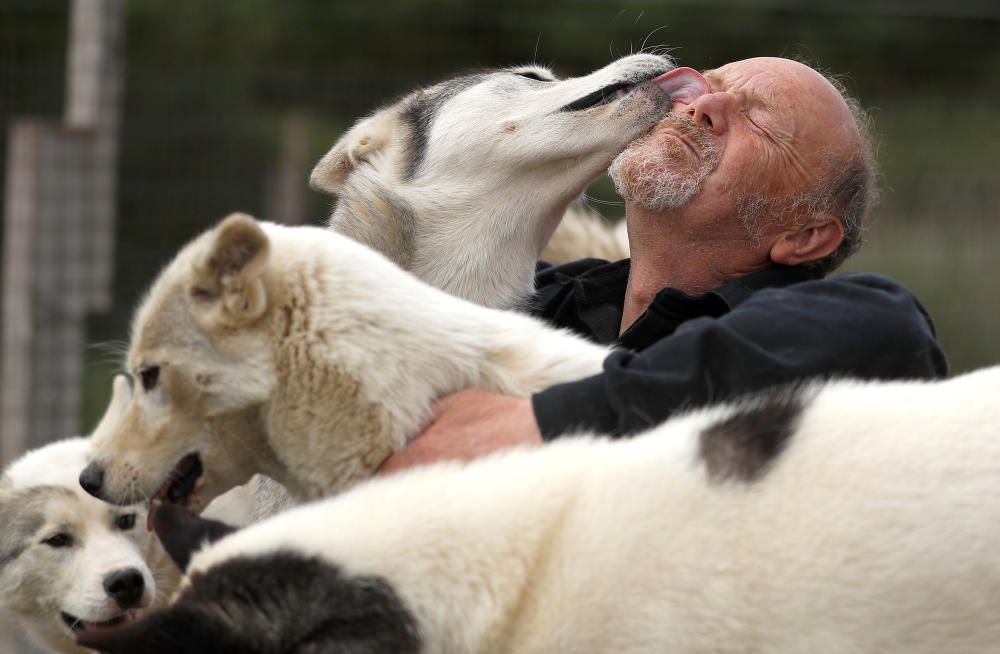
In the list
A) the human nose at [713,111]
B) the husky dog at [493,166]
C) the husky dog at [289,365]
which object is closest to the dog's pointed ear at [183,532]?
the husky dog at [289,365]

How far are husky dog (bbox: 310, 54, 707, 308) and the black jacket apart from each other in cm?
129

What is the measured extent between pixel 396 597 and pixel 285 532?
25cm

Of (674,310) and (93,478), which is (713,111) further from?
(93,478)

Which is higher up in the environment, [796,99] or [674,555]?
[796,99]

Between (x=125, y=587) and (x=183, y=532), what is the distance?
63.8 inches

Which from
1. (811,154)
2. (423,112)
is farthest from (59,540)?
(811,154)

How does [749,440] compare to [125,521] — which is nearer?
[749,440]

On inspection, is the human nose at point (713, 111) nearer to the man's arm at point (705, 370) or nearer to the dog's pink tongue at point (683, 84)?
the dog's pink tongue at point (683, 84)

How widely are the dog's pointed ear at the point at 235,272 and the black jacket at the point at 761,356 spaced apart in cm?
65

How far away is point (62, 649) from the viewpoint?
14.8 feet

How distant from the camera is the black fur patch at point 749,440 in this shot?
2414 mm

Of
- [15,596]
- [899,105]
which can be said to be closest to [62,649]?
[15,596]

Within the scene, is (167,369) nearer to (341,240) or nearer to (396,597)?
(341,240)

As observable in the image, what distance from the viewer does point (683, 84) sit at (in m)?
4.41
